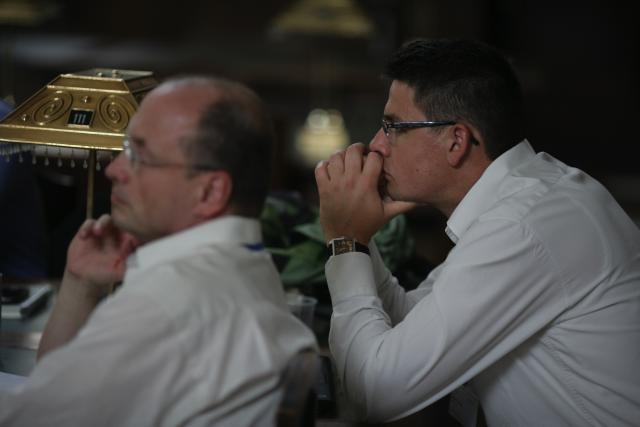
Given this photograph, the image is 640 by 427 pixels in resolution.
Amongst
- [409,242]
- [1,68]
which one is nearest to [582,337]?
[409,242]

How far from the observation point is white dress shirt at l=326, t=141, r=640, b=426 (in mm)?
1795

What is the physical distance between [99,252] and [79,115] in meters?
0.39

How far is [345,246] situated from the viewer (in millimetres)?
2062

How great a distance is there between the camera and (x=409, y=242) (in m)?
2.84

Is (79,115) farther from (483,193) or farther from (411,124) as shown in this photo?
(483,193)

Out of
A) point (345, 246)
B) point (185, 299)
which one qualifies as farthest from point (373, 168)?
point (185, 299)

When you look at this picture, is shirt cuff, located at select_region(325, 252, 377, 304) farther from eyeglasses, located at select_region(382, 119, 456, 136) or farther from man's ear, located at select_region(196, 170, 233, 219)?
man's ear, located at select_region(196, 170, 233, 219)

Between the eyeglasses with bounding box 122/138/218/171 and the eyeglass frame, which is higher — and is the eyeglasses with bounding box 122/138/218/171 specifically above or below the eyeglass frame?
above

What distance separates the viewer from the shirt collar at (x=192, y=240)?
4.60ft

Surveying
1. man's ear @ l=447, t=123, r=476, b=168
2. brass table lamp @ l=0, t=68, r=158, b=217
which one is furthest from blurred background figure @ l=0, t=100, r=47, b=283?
man's ear @ l=447, t=123, r=476, b=168

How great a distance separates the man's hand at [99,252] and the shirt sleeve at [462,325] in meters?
0.46

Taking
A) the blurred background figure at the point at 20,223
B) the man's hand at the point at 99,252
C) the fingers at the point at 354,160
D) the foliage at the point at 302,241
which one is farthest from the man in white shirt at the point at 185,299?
the blurred background figure at the point at 20,223

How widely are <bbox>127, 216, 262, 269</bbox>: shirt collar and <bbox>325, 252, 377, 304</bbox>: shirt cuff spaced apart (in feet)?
1.87

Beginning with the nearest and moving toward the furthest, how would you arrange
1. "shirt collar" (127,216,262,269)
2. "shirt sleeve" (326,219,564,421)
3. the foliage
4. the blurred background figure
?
"shirt collar" (127,216,262,269) → "shirt sleeve" (326,219,564,421) → the foliage → the blurred background figure
